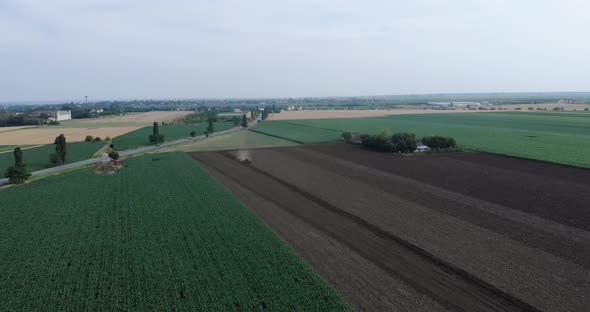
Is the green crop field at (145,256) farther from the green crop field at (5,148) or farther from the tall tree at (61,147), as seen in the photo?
the green crop field at (5,148)

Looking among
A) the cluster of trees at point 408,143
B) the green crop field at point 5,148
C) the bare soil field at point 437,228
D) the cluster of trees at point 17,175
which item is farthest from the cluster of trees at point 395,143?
the green crop field at point 5,148

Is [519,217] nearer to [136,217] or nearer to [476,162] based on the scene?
[476,162]

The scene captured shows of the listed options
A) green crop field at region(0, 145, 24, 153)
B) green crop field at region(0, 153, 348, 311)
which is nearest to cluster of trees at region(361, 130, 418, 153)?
green crop field at region(0, 153, 348, 311)

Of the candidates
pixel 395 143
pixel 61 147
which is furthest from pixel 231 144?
pixel 395 143

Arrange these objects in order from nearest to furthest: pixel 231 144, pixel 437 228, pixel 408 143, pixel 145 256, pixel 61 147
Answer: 1. pixel 145 256
2. pixel 437 228
3. pixel 61 147
4. pixel 408 143
5. pixel 231 144

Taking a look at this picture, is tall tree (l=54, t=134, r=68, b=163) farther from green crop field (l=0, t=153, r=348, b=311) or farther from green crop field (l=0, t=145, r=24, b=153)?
green crop field (l=0, t=145, r=24, b=153)

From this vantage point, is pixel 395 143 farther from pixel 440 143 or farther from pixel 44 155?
pixel 44 155
